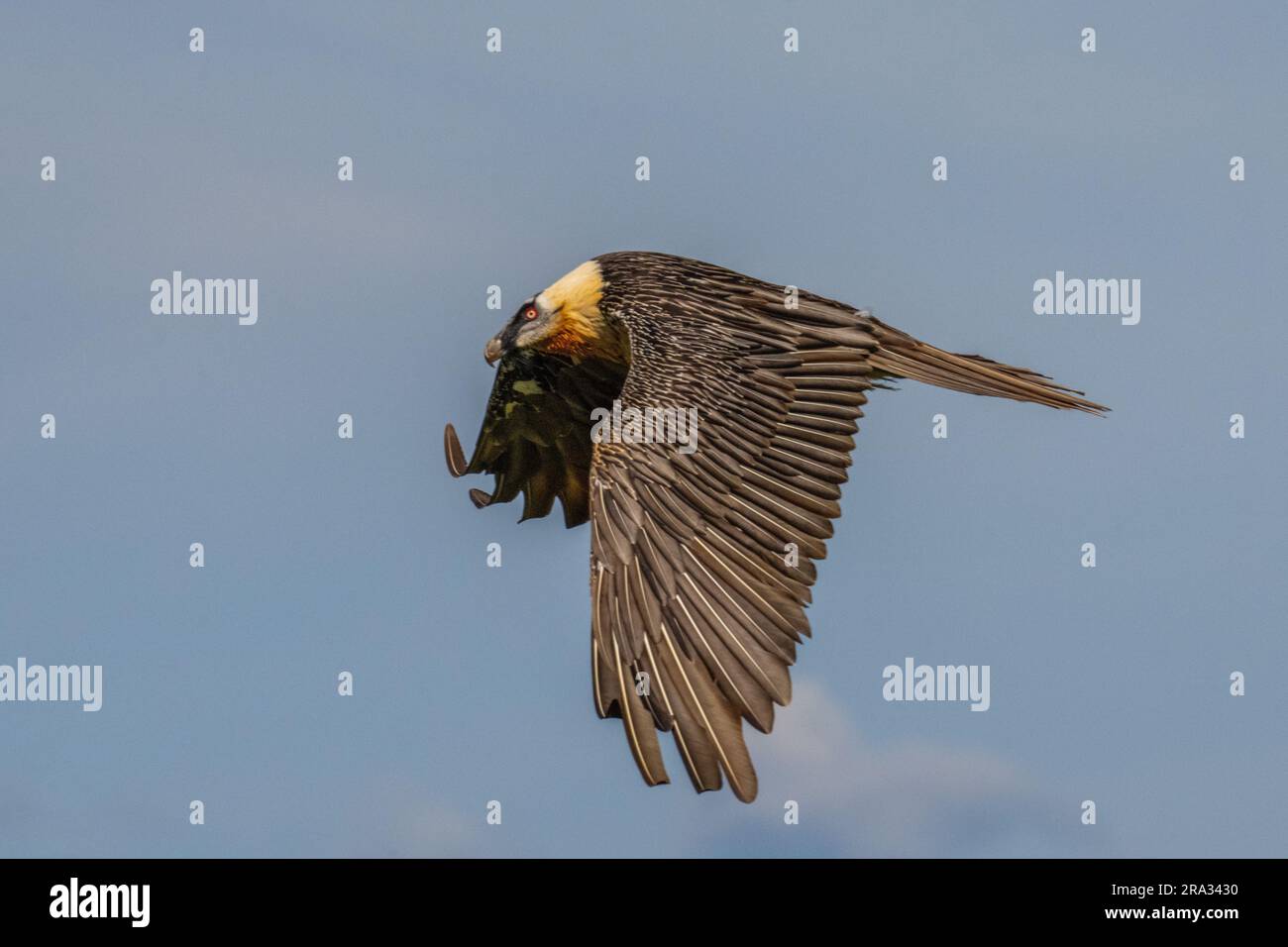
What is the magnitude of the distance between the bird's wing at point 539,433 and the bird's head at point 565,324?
0.13 m

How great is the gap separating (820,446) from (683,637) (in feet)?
6.07

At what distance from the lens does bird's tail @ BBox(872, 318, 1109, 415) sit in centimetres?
1396

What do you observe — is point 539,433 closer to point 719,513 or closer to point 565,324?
point 565,324

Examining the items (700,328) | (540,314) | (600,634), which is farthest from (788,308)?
(600,634)

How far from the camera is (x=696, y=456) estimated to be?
12.5 m

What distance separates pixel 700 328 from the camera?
13.4m

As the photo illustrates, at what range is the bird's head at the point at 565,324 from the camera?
14531 mm

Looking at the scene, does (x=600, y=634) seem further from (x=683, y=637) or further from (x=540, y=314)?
(x=540, y=314)

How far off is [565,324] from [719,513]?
307 centimetres

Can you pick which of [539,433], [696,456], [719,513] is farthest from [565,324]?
[719,513]

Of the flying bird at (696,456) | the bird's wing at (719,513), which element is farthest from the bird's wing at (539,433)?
the bird's wing at (719,513)

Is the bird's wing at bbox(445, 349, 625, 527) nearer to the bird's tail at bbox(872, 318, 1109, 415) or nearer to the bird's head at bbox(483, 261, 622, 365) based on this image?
the bird's head at bbox(483, 261, 622, 365)

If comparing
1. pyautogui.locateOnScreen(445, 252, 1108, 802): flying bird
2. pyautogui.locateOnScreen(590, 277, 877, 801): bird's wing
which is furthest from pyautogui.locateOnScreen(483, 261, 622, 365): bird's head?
pyautogui.locateOnScreen(590, 277, 877, 801): bird's wing

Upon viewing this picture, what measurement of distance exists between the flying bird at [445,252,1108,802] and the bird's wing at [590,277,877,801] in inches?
0.5
